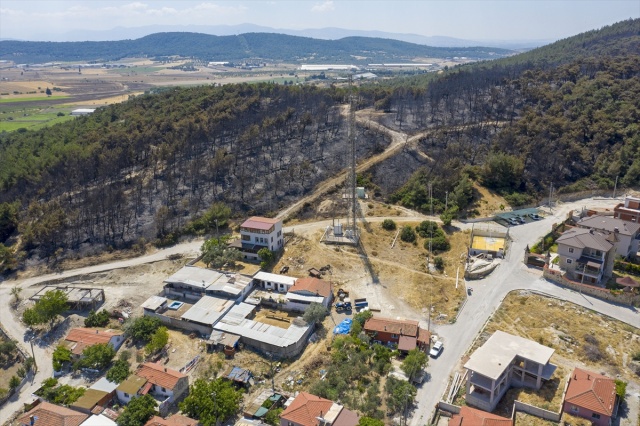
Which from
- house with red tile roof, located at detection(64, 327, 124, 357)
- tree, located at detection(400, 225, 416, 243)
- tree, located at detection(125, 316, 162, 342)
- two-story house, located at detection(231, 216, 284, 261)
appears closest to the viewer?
house with red tile roof, located at detection(64, 327, 124, 357)

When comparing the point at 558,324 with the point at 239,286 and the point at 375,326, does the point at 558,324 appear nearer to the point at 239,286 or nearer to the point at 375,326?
the point at 375,326

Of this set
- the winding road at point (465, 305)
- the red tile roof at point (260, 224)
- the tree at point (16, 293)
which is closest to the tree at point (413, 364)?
the winding road at point (465, 305)

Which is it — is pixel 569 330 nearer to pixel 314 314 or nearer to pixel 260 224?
pixel 314 314

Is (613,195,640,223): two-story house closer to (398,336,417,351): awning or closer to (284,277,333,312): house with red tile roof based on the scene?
(398,336,417,351): awning

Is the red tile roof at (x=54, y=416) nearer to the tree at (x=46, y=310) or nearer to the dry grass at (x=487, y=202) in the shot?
the tree at (x=46, y=310)

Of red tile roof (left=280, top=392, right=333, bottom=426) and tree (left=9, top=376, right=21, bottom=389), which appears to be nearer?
red tile roof (left=280, top=392, right=333, bottom=426)

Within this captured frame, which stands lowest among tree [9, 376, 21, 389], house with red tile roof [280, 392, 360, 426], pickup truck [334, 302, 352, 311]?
tree [9, 376, 21, 389]

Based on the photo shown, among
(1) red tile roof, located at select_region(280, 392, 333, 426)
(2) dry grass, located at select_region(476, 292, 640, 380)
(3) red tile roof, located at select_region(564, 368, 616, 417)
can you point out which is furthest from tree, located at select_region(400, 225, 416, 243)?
(1) red tile roof, located at select_region(280, 392, 333, 426)
